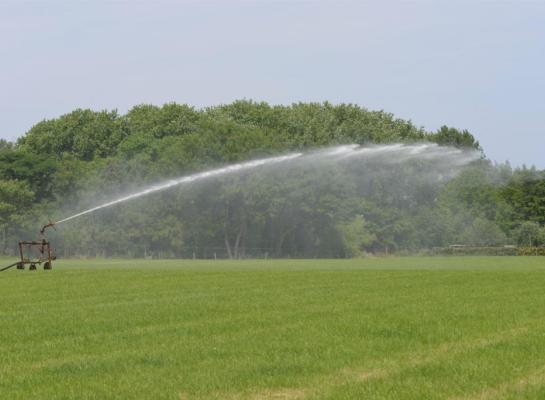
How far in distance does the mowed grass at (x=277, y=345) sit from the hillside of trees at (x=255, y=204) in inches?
3136

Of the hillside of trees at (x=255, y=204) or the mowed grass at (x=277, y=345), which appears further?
the hillside of trees at (x=255, y=204)

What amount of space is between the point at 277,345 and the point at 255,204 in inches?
3684

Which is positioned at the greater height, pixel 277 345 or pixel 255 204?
pixel 255 204

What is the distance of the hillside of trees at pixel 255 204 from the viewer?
108250 mm

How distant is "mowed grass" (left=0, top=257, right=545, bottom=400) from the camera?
37.5 feet

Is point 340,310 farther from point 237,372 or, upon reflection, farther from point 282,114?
point 282,114

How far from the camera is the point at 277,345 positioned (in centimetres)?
1529

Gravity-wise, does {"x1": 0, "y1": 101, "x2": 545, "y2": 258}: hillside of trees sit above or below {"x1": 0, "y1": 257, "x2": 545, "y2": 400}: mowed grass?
above

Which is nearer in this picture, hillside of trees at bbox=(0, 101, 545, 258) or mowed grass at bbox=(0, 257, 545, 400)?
mowed grass at bbox=(0, 257, 545, 400)

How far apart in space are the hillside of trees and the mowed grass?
79.7 meters

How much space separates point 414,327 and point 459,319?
82.3 inches

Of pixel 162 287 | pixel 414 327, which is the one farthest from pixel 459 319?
pixel 162 287

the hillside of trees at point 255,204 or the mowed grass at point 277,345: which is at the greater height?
the hillside of trees at point 255,204

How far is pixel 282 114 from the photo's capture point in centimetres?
13462
